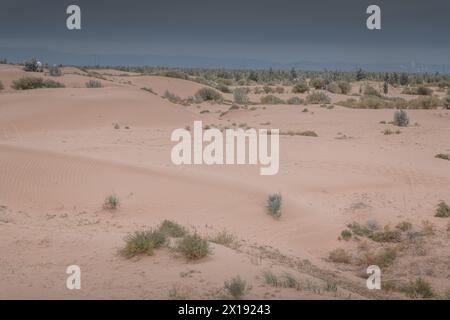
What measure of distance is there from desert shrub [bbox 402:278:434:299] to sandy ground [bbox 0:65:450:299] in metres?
0.26

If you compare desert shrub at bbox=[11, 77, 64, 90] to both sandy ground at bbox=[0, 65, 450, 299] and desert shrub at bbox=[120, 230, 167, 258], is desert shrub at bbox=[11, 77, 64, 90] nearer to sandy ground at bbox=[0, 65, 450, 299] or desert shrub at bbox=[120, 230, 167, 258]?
sandy ground at bbox=[0, 65, 450, 299]

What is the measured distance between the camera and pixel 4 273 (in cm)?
823

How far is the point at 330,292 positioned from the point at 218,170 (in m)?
9.39

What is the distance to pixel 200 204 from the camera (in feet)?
44.7

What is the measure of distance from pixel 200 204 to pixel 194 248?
4.82 m

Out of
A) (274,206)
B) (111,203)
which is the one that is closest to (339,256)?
(274,206)

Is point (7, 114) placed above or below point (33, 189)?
above

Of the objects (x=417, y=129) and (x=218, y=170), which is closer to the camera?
(x=218, y=170)

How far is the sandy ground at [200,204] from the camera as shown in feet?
26.8

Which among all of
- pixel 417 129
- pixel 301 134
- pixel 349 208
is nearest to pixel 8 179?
pixel 349 208

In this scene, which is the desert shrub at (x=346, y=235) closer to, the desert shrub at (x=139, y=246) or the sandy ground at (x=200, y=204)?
the sandy ground at (x=200, y=204)

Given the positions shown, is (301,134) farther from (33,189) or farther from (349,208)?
(33,189)

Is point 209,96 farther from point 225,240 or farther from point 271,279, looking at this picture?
point 271,279

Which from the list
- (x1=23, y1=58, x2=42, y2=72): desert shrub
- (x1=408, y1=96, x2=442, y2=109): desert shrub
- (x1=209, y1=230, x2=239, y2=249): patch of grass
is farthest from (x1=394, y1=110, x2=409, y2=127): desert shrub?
(x1=23, y1=58, x2=42, y2=72): desert shrub
